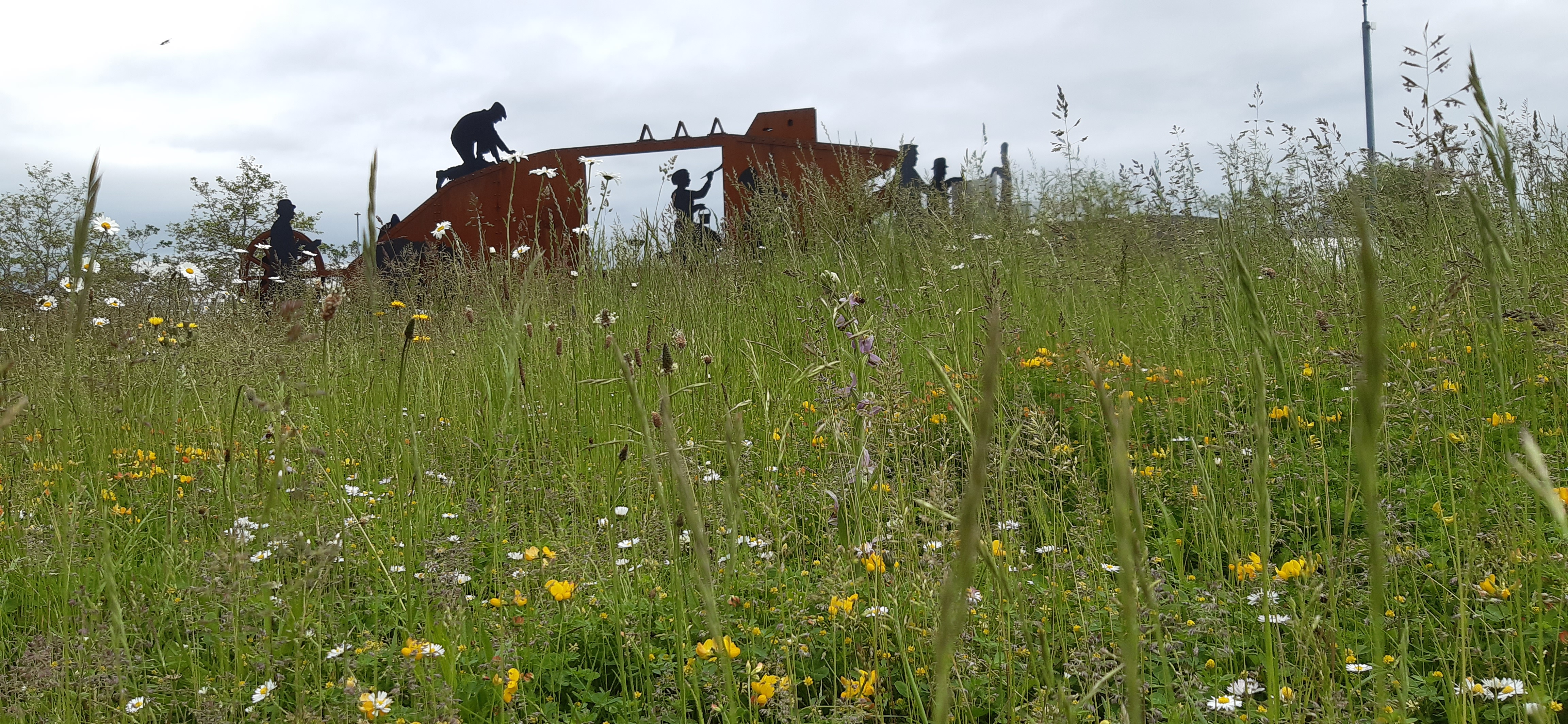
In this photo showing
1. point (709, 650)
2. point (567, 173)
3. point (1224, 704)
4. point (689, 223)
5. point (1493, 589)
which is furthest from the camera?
point (567, 173)

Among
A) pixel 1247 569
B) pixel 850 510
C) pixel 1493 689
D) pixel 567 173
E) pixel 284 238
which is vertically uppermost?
pixel 567 173

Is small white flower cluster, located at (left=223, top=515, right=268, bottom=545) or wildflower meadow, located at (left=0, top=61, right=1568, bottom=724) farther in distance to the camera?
small white flower cluster, located at (left=223, top=515, right=268, bottom=545)

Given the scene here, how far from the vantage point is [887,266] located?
11.3ft

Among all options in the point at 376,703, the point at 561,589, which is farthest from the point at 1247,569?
the point at 376,703

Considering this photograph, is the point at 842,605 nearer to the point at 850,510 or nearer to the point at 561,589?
the point at 850,510

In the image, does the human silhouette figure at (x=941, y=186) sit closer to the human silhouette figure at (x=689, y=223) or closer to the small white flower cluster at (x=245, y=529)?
the human silhouette figure at (x=689, y=223)

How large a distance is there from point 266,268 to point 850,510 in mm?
8254

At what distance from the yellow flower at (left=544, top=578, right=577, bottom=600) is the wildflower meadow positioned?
7 centimetres

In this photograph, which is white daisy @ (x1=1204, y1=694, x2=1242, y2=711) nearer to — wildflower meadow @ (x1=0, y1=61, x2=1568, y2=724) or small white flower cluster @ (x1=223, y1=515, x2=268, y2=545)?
wildflower meadow @ (x1=0, y1=61, x2=1568, y2=724)

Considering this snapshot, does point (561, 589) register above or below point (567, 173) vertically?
below

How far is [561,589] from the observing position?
5.29 feet

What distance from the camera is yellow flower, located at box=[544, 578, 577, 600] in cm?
160

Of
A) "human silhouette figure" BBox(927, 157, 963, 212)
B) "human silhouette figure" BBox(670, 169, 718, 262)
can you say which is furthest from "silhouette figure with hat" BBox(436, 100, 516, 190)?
"human silhouette figure" BBox(927, 157, 963, 212)

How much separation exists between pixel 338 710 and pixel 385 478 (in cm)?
138
